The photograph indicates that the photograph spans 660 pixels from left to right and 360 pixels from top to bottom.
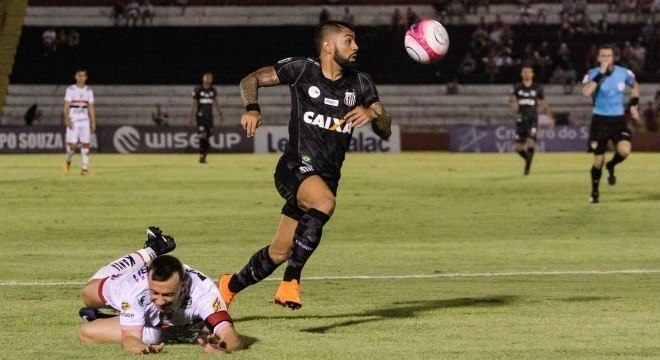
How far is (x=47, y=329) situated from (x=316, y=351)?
2075mm

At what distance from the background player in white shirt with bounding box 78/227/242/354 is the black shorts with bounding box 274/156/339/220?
156 centimetres

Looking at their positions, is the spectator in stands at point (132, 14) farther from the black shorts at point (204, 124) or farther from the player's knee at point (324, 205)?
the player's knee at point (324, 205)

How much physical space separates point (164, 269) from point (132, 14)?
1861 inches

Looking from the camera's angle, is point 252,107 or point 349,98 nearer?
point 252,107

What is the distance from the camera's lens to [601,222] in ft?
64.0

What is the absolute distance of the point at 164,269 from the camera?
7.91m

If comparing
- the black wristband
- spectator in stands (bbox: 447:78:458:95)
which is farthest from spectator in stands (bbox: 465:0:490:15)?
the black wristband

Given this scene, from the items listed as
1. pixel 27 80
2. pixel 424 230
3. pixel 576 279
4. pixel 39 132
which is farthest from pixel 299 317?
pixel 27 80

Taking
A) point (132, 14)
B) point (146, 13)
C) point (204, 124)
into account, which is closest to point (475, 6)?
point (146, 13)

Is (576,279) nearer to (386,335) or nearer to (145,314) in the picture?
(386,335)

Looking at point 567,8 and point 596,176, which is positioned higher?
point 567,8

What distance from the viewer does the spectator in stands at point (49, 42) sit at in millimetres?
52750

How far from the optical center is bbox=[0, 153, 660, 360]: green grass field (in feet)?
29.5

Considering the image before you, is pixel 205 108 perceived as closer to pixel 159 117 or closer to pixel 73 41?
pixel 159 117
